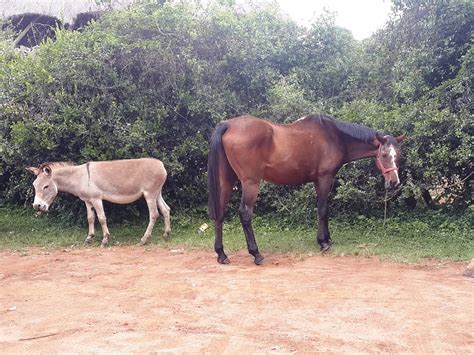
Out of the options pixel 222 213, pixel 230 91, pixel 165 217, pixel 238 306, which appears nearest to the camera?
pixel 238 306

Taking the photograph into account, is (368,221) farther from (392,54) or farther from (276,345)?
(276,345)

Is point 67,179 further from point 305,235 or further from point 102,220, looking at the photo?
point 305,235

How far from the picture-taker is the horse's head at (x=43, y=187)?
8.46 metres

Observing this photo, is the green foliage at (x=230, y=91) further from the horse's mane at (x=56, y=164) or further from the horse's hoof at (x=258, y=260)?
the horse's hoof at (x=258, y=260)

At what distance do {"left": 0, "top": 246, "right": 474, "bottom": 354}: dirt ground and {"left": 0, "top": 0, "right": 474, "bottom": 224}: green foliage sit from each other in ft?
8.03

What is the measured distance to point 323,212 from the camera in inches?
288

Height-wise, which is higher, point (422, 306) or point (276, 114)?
point (276, 114)

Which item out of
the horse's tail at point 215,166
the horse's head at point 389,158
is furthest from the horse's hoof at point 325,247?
the horse's tail at point 215,166

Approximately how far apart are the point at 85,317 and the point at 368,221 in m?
5.52

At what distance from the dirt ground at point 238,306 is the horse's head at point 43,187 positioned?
1641mm

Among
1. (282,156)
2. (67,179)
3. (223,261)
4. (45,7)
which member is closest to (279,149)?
(282,156)

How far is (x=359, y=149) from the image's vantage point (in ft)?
24.0

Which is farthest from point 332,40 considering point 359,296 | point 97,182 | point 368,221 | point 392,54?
point 359,296

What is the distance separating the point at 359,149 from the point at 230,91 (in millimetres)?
3798
